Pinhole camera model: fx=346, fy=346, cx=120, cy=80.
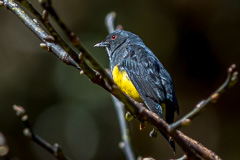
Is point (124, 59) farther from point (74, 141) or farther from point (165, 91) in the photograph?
point (74, 141)

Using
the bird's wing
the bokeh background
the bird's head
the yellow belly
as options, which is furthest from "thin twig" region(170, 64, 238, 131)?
the bokeh background

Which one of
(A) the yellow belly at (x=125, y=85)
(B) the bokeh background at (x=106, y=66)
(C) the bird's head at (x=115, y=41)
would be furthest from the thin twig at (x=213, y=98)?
(B) the bokeh background at (x=106, y=66)

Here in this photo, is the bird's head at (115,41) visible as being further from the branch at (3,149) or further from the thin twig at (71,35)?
the branch at (3,149)

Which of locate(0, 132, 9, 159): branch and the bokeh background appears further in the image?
the bokeh background

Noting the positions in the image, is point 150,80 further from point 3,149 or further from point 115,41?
point 3,149

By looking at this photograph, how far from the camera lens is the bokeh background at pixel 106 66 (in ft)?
25.8

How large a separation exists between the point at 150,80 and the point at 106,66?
3.82 m

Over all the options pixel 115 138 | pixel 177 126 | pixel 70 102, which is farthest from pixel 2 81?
pixel 177 126

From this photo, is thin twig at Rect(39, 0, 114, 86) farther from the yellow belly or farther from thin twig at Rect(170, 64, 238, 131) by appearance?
the yellow belly

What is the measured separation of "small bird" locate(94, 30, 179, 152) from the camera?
3.97 meters

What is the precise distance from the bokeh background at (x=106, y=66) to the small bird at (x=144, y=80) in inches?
132

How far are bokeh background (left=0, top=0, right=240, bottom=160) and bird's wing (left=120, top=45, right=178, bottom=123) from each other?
3.52 metres

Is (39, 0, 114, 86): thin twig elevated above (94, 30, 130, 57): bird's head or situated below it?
below

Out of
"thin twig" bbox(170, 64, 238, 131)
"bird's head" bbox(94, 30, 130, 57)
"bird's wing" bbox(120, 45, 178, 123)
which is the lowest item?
"thin twig" bbox(170, 64, 238, 131)
